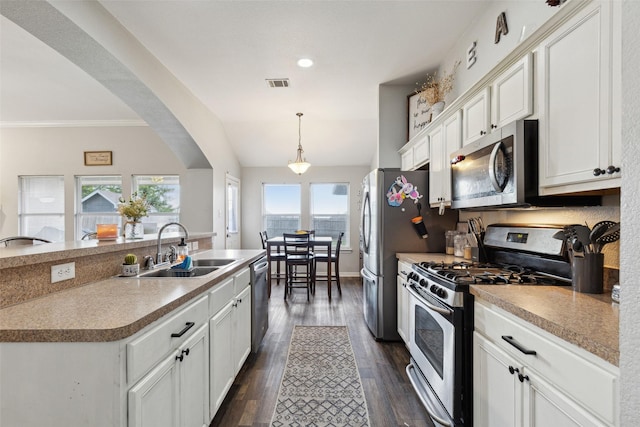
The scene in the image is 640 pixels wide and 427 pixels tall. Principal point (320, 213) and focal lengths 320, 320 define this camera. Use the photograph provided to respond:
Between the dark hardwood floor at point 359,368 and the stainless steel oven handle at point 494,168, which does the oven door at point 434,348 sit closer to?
the dark hardwood floor at point 359,368

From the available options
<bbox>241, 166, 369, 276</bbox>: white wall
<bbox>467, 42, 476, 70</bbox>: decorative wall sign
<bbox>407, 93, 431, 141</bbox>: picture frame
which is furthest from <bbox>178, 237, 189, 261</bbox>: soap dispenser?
<bbox>241, 166, 369, 276</bbox>: white wall

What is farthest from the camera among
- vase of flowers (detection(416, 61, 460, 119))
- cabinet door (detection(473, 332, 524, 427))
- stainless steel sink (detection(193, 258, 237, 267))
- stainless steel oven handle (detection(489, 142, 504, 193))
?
vase of flowers (detection(416, 61, 460, 119))

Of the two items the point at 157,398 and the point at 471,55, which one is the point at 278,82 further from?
the point at 157,398

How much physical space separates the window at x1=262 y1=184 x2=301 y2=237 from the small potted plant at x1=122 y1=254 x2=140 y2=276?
15.4ft

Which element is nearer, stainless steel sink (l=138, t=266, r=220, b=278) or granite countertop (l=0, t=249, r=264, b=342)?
granite countertop (l=0, t=249, r=264, b=342)

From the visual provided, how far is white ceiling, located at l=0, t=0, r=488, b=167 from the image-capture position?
2.44 meters

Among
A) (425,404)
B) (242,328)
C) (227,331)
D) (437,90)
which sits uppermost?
(437,90)

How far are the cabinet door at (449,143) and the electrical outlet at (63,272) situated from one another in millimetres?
2463

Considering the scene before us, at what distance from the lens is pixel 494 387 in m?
1.37

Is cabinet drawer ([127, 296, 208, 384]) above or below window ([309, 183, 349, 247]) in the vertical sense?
below

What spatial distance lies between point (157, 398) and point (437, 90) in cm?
335

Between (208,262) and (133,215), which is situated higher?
(133,215)

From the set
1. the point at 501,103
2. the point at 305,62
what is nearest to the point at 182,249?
the point at 305,62

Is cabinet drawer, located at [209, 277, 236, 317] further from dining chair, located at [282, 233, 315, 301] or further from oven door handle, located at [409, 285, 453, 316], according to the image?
dining chair, located at [282, 233, 315, 301]
